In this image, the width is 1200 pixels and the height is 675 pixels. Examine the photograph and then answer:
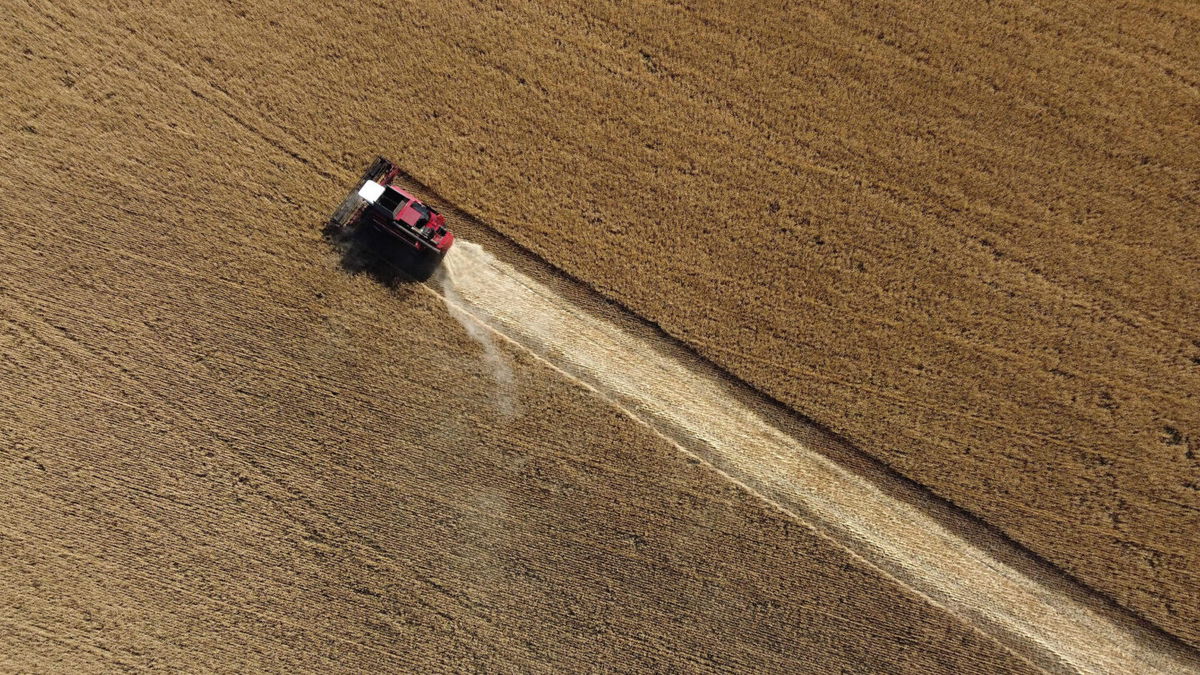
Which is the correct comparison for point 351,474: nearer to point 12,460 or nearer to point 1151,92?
point 12,460

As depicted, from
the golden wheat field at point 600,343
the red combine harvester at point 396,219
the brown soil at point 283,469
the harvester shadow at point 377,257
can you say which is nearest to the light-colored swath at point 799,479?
the golden wheat field at point 600,343

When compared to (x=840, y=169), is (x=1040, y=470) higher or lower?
lower

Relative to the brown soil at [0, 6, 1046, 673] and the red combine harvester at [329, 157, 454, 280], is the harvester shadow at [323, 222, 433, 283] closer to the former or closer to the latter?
the red combine harvester at [329, 157, 454, 280]

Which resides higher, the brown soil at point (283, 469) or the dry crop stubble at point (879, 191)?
the dry crop stubble at point (879, 191)

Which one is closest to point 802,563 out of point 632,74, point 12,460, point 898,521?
point 898,521

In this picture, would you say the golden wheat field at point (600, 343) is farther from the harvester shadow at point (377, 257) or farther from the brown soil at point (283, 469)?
the harvester shadow at point (377, 257)

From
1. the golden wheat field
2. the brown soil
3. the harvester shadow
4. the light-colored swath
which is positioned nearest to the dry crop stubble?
the golden wheat field
